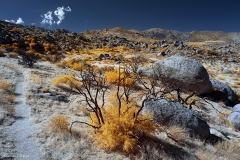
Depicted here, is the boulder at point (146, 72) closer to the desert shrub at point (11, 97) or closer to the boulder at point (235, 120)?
the boulder at point (235, 120)

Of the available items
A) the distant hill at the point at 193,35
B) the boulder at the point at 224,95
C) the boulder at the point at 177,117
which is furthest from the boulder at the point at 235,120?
the distant hill at the point at 193,35

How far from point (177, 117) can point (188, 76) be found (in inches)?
269

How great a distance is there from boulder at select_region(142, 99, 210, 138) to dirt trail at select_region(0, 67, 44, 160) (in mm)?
5532

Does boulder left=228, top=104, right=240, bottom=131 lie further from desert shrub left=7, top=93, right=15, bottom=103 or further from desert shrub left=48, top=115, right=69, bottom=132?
desert shrub left=7, top=93, right=15, bottom=103

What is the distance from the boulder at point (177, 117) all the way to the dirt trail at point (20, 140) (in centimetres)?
553

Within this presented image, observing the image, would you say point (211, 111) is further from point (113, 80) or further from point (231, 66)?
point (231, 66)

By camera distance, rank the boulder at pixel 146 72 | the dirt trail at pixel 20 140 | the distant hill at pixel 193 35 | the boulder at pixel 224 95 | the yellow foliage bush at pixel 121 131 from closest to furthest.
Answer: the dirt trail at pixel 20 140 < the yellow foliage bush at pixel 121 131 < the boulder at pixel 224 95 < the boulder at pixel 146 72 < the distant hill at pixel 193 35

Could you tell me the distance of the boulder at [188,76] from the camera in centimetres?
1423

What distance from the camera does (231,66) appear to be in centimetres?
2462

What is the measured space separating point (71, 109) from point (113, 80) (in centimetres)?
627

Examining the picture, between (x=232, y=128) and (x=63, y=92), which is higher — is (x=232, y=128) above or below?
below

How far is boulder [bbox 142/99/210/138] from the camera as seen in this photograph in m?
8.27

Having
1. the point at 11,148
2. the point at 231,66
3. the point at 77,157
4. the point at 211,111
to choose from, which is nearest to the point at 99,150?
the point at 77,157

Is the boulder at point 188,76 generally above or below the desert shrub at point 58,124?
above
